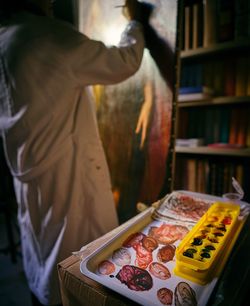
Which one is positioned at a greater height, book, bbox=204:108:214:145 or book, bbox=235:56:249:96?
book, bbox=235:56:249:96

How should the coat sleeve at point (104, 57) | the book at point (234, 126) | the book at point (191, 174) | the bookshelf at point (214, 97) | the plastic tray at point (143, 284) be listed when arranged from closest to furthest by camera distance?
1. the plastic tray at point (143, 284)
2. the coat sleeve at point (104, 57)
3. the bookshelf at point (214, 97)
4. the book at point (234, 126)
5. the book at point (191, 174)

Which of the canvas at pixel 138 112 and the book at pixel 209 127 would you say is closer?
the canvas at pixel 138 112

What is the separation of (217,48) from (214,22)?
0.13 meters

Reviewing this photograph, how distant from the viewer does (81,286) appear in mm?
476

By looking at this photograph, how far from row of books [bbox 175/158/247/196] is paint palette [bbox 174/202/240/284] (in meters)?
0.65

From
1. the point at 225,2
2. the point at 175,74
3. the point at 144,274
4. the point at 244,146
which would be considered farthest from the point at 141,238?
the point at 225,2

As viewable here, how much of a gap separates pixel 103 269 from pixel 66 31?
86 centimetres

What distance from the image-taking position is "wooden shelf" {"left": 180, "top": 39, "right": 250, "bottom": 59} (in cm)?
110

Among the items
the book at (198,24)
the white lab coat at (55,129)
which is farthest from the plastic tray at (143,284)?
the book at (198,24)

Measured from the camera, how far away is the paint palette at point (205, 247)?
0.46 metres

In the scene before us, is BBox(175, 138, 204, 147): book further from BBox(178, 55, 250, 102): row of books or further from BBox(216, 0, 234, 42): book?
BBox(216, 0, 234, 42): book

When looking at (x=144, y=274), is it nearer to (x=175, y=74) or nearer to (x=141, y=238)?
(x=141, y=238)

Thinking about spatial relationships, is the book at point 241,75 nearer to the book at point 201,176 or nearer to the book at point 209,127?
the book at point 209,127

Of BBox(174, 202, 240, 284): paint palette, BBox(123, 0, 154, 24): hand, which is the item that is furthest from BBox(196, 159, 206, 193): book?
BBox(123, 0, 154, 24): hand
